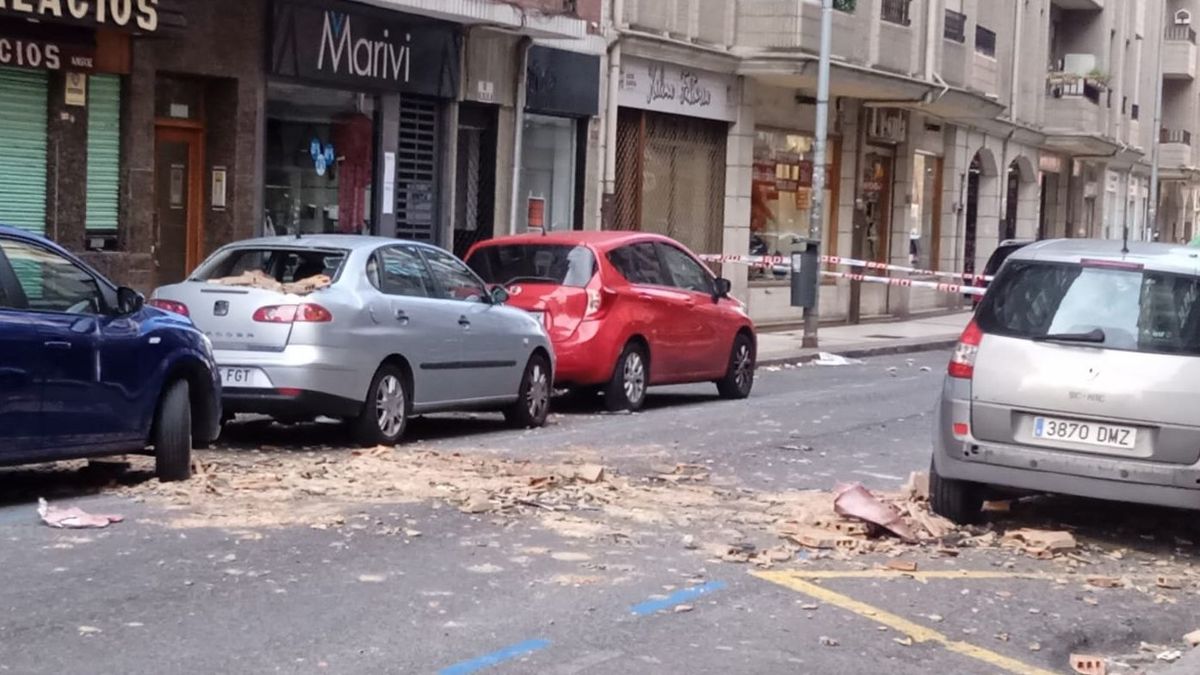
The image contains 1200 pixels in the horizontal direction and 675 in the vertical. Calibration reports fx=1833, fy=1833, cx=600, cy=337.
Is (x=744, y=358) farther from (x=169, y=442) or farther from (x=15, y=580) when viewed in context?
(x=15, y=580)

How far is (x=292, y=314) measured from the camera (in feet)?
41.1

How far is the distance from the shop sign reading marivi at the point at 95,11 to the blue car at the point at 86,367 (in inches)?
251

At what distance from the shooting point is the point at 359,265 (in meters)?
13.1

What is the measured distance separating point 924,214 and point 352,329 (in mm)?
28474

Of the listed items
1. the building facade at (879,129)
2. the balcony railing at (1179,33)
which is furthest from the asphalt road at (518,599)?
the balcony railing at (1179,33)

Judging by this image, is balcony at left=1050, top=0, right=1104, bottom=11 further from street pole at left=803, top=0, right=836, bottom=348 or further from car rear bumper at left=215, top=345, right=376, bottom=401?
car rear bumper at left=215, top=345, right=376, bottom=401

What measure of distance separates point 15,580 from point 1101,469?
17.7 ft

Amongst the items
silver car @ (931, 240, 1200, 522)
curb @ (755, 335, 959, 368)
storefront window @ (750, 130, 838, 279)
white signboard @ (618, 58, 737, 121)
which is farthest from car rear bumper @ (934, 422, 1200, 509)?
storefront window @ (750, 130, 838, 279)

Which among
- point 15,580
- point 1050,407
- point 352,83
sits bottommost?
point 15,580

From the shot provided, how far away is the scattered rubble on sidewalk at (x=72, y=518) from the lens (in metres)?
9.29

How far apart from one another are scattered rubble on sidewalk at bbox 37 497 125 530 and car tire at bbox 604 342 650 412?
7.34 meters

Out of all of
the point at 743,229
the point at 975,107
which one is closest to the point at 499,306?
the point at 743,229

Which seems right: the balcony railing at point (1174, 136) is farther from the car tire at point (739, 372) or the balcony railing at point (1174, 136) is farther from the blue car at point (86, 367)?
the blue car at point (86, 367)

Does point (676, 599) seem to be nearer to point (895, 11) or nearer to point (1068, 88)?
point (895, 11)
